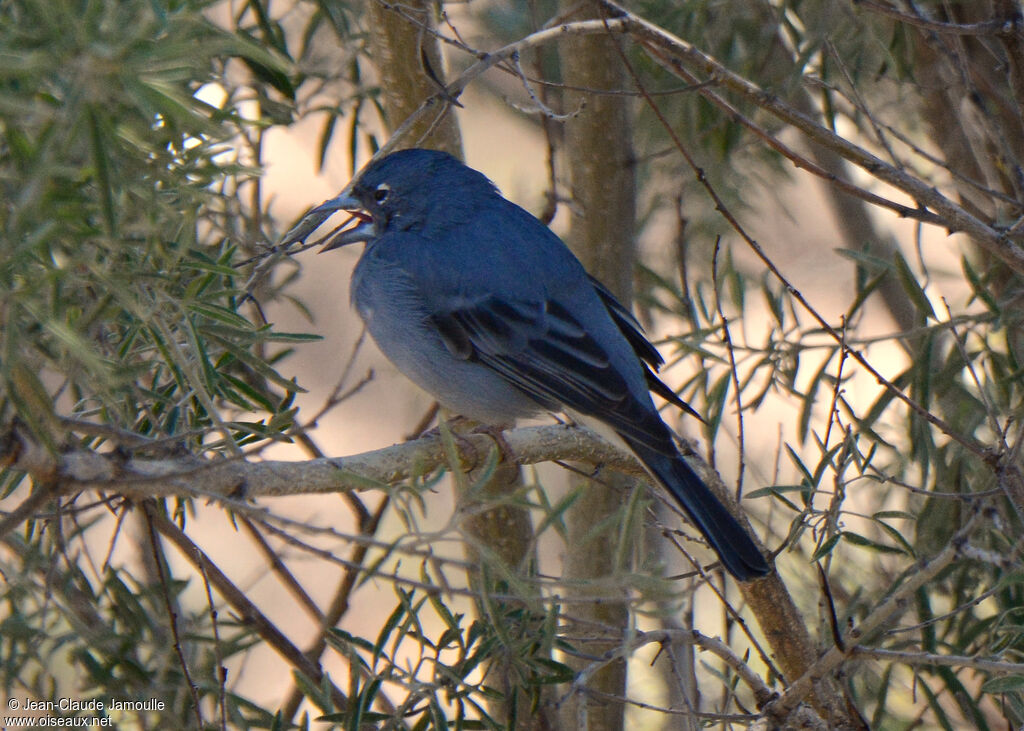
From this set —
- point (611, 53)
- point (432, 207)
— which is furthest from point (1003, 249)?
point (432, 207)

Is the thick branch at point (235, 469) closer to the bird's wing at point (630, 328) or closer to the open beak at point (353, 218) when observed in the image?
the bird's wing at point (630, 328)

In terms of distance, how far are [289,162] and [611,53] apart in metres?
4.63

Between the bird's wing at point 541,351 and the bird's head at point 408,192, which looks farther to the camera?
the bird's head at point 408,192

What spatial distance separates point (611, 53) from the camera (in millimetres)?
3967

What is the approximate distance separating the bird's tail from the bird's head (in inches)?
51.3

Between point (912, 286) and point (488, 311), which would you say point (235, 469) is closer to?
point (488, 311)

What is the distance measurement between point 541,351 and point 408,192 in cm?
94

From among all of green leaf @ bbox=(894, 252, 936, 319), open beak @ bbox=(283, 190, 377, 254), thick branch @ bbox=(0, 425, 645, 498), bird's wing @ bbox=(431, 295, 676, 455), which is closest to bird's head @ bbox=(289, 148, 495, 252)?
open beak @ bbox=(283, 190, 377, 254)

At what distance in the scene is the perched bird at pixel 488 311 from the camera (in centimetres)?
344

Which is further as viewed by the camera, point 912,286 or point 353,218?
point 353,218

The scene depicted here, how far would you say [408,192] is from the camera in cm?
404

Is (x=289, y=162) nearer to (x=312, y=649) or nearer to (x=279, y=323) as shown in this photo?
(x=279, y=323)

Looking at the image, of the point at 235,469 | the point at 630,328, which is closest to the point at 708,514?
the point at 630,328

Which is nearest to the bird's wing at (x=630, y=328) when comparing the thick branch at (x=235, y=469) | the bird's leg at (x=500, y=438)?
the bird's leg at (x=500, y=438)
